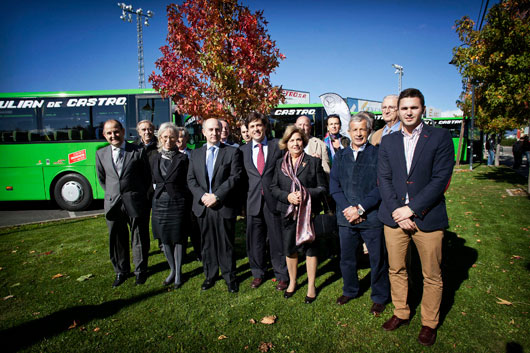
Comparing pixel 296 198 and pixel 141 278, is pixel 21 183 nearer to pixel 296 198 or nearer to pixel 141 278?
pixel 141 278

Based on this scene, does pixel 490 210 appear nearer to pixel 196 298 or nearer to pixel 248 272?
pixel 248 272

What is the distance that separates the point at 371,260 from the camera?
10.2ft

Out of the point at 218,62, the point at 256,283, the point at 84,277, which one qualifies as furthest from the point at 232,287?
the point at 218,62

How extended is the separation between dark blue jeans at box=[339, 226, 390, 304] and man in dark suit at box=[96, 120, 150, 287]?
9.22ft

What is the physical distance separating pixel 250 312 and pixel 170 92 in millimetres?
6281

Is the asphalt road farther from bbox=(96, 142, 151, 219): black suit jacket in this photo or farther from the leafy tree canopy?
the leafy tree canopy

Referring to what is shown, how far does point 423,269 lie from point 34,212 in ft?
36.8

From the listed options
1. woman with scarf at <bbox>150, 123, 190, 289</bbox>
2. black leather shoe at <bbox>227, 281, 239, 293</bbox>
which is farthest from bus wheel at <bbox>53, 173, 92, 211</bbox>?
black leather shoe at <bbox>227, 281, 239, 293</bbox>

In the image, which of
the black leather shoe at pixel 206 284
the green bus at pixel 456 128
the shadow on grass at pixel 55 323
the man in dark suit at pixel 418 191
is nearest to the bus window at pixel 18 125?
the shadow on grass at pixel 55 323

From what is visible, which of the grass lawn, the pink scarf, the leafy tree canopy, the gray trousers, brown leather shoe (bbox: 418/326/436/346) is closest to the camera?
brown leather shoe (bbox: 418/326/436/346)

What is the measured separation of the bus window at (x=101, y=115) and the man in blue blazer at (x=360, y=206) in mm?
8220

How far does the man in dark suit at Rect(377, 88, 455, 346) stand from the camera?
2.50m

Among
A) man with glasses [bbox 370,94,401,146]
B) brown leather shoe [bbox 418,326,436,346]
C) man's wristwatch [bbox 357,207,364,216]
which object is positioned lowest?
brown leather shoe [bbox 418,326,436,346]

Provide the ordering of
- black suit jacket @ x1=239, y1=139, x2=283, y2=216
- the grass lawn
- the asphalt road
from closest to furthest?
the grass lawn → black suit jacket @ x1=239, y1=139, x2=283, y2=216 → the asphalt road
